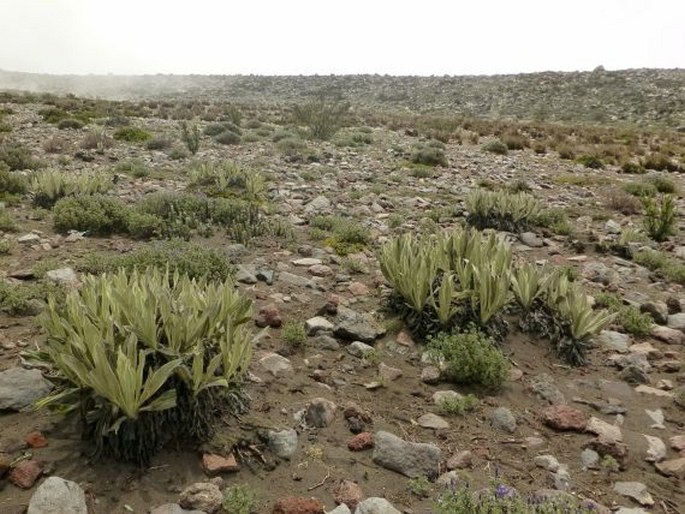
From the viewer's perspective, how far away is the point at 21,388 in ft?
11.8

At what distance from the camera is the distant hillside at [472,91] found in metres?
42.3

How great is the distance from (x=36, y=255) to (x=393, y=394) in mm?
4749

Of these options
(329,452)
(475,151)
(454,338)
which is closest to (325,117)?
(475,151)

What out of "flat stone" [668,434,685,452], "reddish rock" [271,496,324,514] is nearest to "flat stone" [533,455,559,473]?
"flat stone" [668,434,685,452]

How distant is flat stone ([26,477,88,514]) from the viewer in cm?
271

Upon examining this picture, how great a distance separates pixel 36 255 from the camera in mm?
6441

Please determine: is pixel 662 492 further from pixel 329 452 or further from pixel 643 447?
pixel 329 452

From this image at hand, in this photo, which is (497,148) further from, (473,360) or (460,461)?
(460,461)

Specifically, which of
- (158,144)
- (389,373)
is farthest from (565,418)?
(158,144)

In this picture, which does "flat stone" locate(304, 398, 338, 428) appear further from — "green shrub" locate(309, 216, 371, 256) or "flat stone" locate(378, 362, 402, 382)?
"green shrub" locate(309, 216, 371, 256)

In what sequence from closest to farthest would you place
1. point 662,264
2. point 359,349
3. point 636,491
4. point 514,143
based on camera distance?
point 636,491 → point 359,349 → point 662,264 → point 514,143

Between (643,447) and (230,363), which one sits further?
(643,447)

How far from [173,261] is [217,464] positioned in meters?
2.86

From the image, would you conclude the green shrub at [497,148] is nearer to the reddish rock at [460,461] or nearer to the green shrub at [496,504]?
the reddish rock at [460,461]
